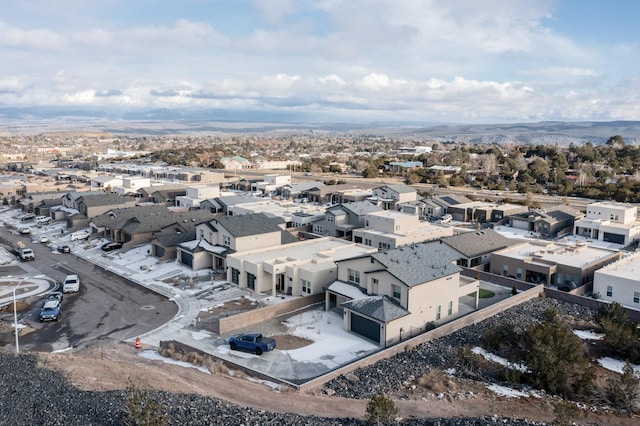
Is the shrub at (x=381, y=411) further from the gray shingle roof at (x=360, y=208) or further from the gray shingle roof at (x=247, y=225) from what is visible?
the gray shingle roof at (x=360, y=208)

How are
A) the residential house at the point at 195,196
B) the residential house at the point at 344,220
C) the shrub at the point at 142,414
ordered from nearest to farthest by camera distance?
the shrub at the point at 142,414 < the residential house at the point at 344,220 < the residential house at the point at 195,196

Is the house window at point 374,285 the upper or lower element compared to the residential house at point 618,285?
upper

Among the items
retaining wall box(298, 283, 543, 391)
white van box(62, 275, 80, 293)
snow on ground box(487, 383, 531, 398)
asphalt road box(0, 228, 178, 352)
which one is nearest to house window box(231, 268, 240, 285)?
asphalt road box(0, 228, 178, 352)

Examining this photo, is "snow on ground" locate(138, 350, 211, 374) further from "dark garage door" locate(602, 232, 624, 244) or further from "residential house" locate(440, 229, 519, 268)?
"dark garage door" locate(602, 232, 624, 244)

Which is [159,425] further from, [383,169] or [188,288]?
[383,169]

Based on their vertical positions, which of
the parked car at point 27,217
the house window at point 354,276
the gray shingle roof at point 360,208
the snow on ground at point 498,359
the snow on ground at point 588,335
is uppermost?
the gray shingle roof at point 360,208

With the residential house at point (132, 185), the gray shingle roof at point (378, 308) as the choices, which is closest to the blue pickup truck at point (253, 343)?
the gray shingle roof at point (378, 308)

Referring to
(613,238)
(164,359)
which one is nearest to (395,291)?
(164,359)
